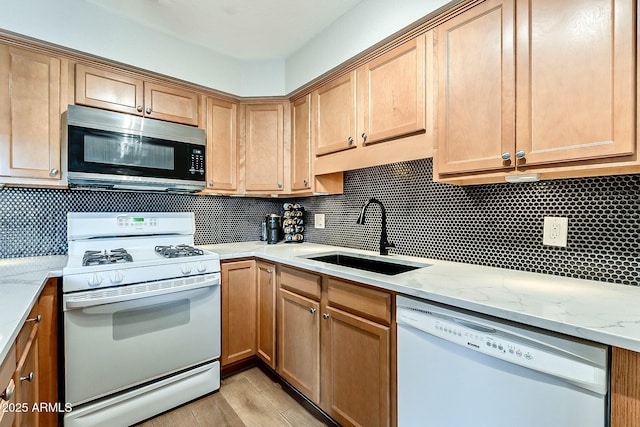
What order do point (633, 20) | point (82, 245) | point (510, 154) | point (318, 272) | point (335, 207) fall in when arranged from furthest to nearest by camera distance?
point (335, 207) < point (82, 245) < point (318, 272) < point (510, 154) < point (633, 20)

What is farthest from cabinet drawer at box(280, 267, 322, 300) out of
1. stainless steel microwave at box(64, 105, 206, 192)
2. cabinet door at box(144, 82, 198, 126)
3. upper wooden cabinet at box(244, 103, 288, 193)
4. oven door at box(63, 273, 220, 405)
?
cabinet door at box(144, 82, 198, 126)

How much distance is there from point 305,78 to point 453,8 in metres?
1.10

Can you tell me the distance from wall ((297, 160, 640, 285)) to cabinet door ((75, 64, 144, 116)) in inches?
61.4

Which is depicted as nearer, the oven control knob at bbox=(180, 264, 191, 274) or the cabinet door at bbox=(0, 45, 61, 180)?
the cabinet door at bbox=(0, 45, 61, 180)

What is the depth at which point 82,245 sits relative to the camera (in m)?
1.90

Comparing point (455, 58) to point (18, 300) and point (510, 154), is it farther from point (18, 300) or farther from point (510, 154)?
point (18, 300)

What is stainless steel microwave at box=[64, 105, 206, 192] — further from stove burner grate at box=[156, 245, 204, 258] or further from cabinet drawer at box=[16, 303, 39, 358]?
cabinet drawer at box=[16, 303, 39, 358]

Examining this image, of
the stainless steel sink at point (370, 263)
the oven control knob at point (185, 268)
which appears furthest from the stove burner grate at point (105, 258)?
the stainless steel sink at point (370, 263)

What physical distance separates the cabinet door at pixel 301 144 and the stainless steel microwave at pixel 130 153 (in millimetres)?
682

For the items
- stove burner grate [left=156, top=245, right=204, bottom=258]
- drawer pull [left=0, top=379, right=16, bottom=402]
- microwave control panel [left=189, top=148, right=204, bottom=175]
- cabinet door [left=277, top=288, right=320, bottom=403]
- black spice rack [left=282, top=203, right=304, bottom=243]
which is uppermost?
microwave control panel [left=189, top=148, right=204, bottom=175]

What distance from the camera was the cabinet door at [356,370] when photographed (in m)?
1.27

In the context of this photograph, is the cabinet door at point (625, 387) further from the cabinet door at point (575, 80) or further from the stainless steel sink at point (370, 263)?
the stainless steel sink at point (370, 263)

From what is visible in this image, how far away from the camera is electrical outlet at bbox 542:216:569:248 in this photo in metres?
1.26

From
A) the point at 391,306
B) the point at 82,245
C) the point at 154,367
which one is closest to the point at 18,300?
the point at 154,367
